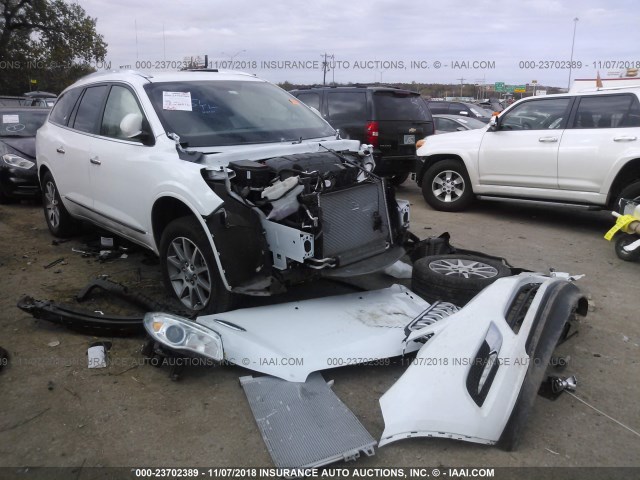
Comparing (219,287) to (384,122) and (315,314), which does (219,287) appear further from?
(384,122)

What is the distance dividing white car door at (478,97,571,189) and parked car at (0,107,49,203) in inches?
277

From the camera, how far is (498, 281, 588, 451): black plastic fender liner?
8.57ft

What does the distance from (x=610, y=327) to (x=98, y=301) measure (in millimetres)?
4180

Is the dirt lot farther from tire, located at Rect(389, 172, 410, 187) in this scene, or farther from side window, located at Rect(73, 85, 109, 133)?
tire, located at Rect(389, 172, 410, 187)

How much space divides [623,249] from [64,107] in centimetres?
644

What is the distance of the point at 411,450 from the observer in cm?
265

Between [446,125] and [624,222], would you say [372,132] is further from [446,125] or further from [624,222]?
[446,125]

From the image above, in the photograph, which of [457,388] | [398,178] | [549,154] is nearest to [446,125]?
[398,178]

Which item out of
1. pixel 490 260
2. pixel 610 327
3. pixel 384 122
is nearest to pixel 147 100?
pixel 490 260

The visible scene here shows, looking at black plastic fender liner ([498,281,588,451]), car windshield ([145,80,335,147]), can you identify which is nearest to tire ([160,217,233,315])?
car windshield ([145,80,335,147])

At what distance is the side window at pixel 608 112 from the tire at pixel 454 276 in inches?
134

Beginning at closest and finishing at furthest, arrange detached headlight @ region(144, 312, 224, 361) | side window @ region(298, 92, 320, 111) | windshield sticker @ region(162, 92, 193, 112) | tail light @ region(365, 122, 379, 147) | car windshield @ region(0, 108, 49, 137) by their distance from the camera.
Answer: detached headlight @ region(144, 312, 224, 361) → windshield sticker @ region(162, 92, 193, 112) → tail light @ region(365, 122, 379, 147) → car windshield @ region(0, 108, 49, 137) → side window @ region(298, 92, 320, 111)

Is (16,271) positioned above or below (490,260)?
below

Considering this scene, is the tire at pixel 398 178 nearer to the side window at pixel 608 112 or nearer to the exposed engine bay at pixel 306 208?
the side window at pixel 608 112
